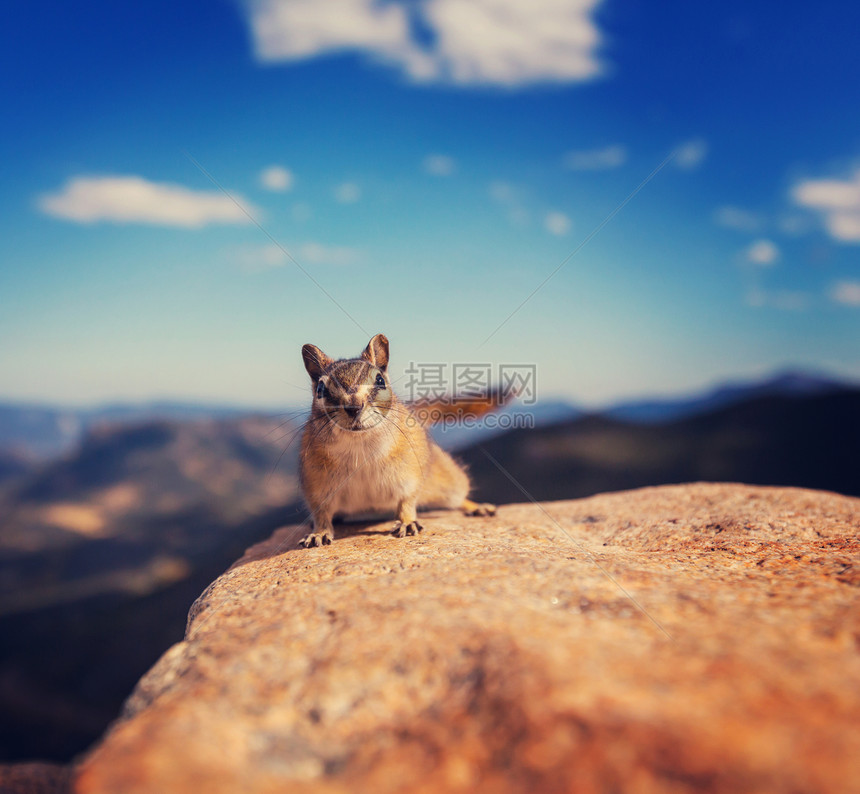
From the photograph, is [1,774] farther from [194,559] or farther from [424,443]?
[194,559]

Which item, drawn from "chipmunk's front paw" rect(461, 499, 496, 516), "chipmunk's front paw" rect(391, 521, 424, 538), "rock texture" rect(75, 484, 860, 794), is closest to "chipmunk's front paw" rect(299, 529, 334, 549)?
"chipmunk's front paw" rect(391, 521, 424, 538)

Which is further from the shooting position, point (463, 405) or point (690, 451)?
point (690, 451)

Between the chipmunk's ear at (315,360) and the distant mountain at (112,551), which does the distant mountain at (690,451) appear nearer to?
the distant mountain at (112,551)

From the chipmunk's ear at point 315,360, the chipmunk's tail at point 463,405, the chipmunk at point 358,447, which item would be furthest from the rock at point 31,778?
the chipmunk's tail at point 463,405

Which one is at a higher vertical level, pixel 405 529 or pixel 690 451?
pixel 405 529

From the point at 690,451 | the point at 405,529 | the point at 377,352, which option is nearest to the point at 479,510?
the point at 405,529

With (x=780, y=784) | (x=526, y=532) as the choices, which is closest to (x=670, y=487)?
(x=526, y=532)

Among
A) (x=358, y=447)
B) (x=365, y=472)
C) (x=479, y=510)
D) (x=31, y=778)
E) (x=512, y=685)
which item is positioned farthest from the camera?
(x=479, y=510)

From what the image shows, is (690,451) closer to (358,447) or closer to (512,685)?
(358,447)

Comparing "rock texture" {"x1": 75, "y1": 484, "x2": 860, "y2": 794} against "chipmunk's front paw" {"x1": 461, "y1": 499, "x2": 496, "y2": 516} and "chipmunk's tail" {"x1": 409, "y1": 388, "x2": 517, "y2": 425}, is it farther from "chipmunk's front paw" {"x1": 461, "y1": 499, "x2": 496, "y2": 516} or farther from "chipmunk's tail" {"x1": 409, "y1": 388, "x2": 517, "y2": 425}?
"chipmunk's tail" {"x1": 409, "y1": 388, "x2": 517, "y2": 425}
